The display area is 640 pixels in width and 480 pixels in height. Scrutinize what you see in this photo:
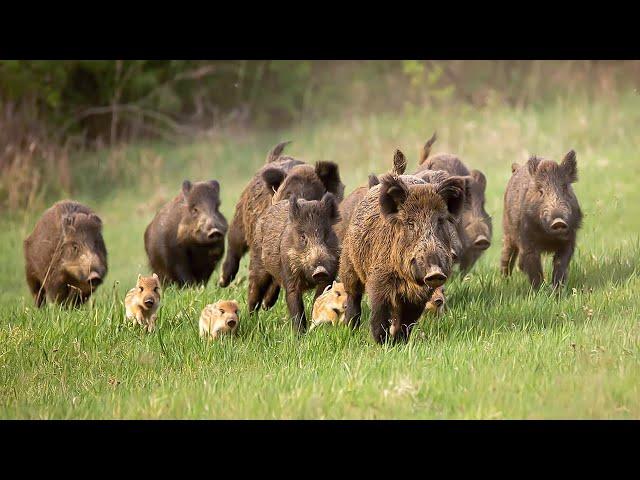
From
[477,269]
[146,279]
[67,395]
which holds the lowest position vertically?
[67,395]

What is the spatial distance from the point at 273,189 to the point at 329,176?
744 millimetres

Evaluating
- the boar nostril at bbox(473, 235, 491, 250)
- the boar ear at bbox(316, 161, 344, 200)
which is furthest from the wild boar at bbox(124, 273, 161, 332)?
the boar nostril at bbox(473, 235, 491, 250)

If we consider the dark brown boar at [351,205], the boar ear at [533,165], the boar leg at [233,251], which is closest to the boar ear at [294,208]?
the dark brown boar at [351,205]

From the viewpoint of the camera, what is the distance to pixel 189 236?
43.4 ft

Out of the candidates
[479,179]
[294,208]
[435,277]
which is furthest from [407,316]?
[479,179]

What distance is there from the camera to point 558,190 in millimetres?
10602

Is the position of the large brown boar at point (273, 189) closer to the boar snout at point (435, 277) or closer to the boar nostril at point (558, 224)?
the boar nostril at point (558, 224)

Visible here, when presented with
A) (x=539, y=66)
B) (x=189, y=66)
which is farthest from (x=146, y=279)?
(x=539, y=66)

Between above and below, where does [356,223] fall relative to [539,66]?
below

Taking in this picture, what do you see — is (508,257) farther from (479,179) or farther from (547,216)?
(547,216)

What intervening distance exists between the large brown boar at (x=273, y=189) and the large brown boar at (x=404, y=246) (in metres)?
1.90

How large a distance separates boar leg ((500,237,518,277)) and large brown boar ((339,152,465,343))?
129 inches

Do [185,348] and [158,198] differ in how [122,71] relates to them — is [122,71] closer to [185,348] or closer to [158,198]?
[158,198]

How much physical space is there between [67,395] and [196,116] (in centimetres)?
2185
